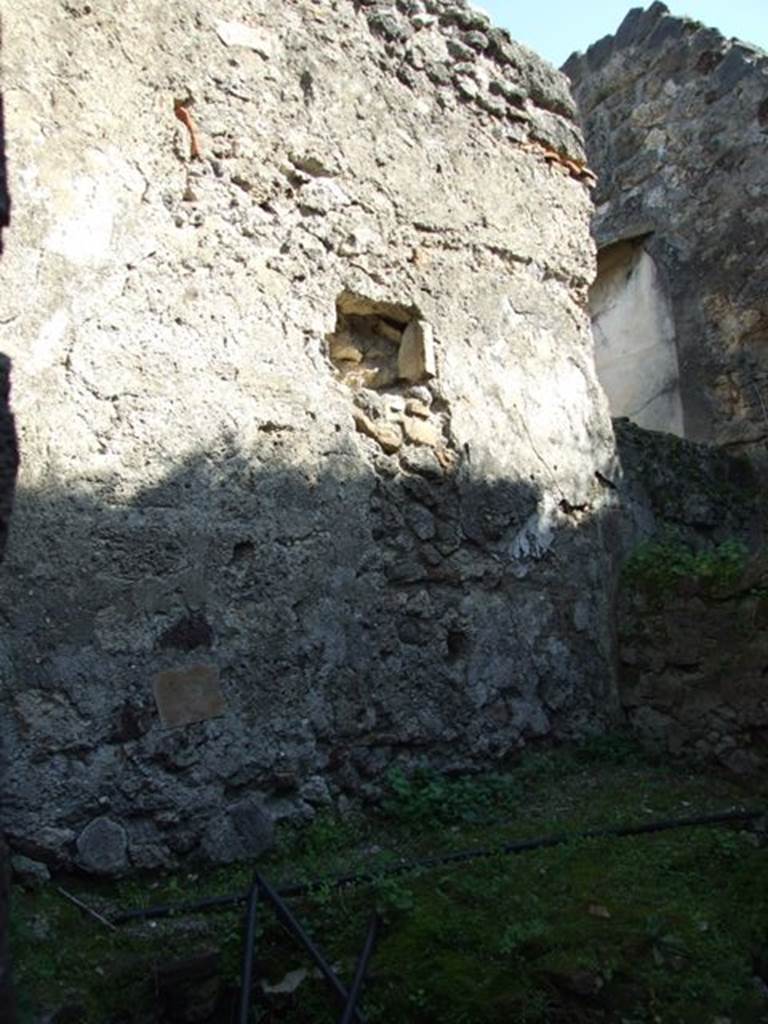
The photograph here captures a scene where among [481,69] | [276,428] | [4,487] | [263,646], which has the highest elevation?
[481,69]

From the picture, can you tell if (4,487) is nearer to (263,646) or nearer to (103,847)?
(103,847)

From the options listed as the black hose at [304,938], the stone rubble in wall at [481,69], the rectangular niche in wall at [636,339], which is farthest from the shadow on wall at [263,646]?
the rectangular niche in wall at [636,339]

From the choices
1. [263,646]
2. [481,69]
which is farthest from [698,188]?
[263,646]

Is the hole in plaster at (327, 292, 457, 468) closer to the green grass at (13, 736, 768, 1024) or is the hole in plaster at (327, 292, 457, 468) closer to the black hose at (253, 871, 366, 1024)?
the green grass at (13, 736, 768, 1024)

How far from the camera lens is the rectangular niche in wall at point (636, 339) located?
23.1 feet

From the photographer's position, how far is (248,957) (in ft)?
7.52

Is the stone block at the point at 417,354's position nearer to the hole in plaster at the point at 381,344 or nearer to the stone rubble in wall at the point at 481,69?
the hole in plaster at the point at 381,344

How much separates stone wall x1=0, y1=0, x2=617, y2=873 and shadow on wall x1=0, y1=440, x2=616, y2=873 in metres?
0.01

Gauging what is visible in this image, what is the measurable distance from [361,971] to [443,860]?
64cm

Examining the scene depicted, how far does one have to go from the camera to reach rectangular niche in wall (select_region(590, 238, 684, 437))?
705 centimetres

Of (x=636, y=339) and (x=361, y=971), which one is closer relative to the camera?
(x=361, y=971)

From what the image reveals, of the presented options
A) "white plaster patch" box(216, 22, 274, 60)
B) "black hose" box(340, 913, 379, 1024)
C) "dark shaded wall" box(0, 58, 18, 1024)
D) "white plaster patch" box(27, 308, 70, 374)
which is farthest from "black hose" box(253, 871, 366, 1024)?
"white plaster patch" box(216, 22, 274, 60)

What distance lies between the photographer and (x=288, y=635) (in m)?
3.21

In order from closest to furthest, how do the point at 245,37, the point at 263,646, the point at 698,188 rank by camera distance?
1. the point at 263,646
2. the point at 245,37
3. the point at 698,188
